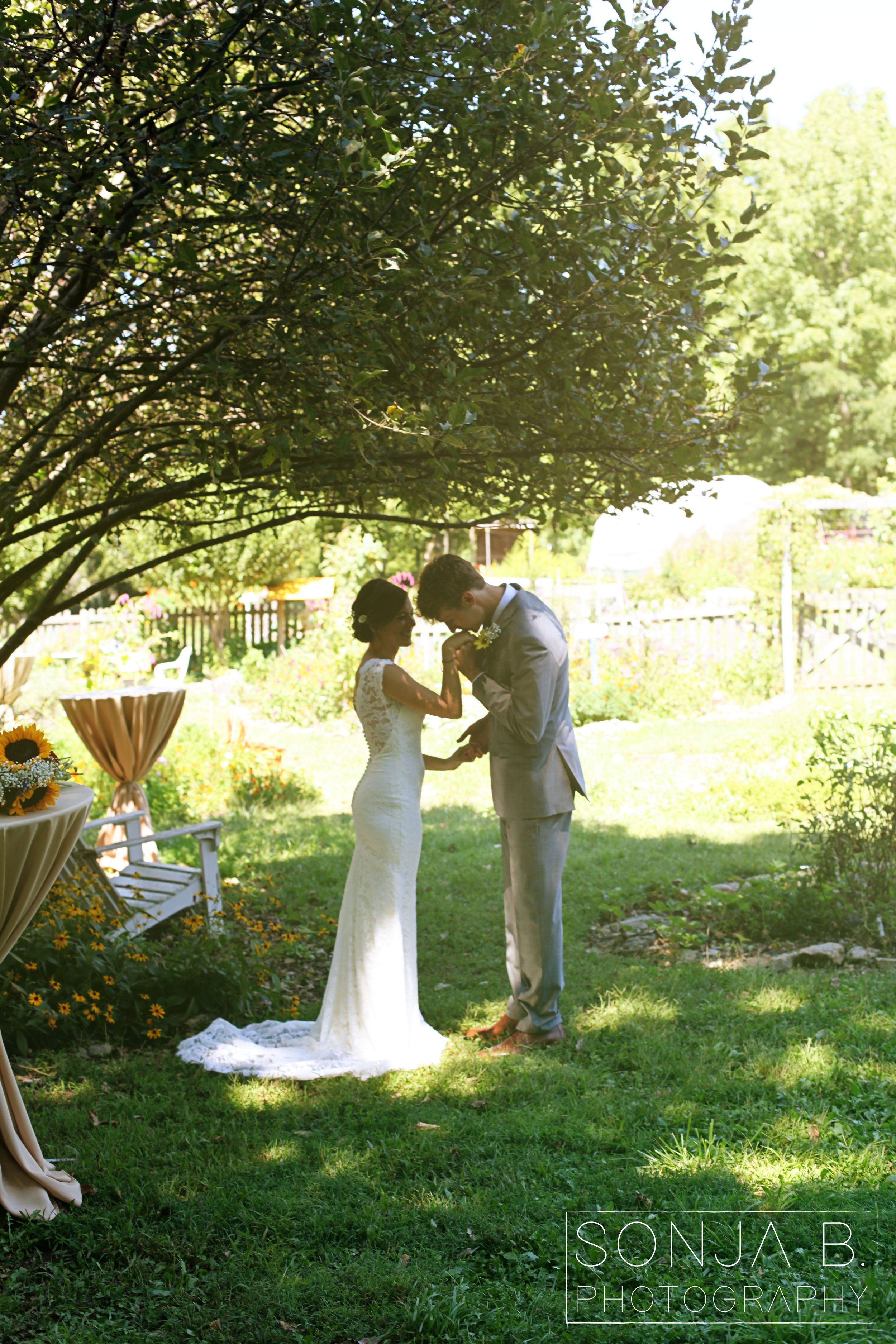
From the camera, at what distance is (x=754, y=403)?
4129mm

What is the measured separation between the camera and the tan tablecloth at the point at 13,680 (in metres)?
11.6

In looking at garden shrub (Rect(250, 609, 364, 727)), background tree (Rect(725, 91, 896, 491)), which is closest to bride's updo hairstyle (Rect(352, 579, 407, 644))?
garden shrub (Rect(250, 609, 364, 727))

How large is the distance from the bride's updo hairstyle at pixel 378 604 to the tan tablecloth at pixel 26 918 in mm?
1713

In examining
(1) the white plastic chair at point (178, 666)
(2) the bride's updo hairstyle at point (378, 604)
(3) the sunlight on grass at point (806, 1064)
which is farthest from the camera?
(1) the white plastic chair at point (178, 666)

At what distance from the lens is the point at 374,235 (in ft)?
9.57

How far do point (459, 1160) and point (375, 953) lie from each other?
122cm

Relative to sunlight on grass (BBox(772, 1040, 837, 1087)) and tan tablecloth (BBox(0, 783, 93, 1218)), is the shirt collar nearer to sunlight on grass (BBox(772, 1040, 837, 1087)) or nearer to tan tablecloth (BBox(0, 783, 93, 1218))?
tan tablecloth (BBox(0, 783, 93, 1218))

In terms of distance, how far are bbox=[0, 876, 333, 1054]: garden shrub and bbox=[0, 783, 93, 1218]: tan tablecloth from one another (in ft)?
4.21

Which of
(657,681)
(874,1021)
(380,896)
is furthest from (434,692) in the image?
(657,681)

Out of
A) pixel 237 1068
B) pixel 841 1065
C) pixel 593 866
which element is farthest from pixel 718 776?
pixel 237 1068

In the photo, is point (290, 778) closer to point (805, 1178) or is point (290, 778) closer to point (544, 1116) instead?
point (544, 1116)

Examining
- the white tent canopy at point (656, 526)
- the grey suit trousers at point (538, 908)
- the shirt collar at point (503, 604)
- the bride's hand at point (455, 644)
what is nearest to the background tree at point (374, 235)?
the shirt collar at point (503, 604)

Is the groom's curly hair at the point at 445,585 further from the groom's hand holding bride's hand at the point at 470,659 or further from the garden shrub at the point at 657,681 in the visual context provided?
the garden shrub at the point at 657,681

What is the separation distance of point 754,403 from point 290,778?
6.90 m
